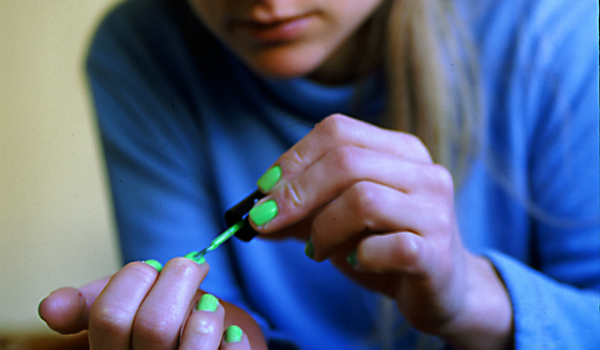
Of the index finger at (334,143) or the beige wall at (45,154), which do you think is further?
the beige wall at (45,154)

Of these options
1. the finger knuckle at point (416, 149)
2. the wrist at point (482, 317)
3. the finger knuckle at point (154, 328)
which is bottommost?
the wrist at point (482, 317)

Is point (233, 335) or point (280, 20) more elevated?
point (280, 20)

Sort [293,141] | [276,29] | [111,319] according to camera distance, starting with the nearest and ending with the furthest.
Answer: [111,319] → [276,29] → [293,141]

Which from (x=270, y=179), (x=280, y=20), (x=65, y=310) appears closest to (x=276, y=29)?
(x=280, y=20)

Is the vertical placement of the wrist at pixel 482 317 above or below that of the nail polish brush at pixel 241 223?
below

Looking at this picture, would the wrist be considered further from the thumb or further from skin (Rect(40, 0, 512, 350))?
the thumb

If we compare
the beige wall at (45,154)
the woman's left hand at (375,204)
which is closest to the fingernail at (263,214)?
the woman's left hand at (375,204)

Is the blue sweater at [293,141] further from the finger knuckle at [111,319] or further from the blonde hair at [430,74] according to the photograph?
the finger knuckle at [111,319]

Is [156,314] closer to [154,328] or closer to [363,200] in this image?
[154,328]
